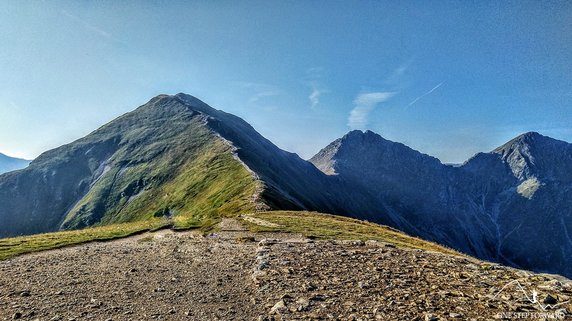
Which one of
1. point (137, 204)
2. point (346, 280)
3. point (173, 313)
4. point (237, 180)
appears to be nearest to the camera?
point (173, 313)

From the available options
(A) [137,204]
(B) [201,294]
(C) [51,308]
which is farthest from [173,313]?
(A) [137,204]

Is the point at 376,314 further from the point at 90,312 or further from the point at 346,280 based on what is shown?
the point at 90,312

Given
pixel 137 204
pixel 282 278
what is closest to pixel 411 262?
pixel 282 278

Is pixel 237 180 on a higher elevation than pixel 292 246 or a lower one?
higher

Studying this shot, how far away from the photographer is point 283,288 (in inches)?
715

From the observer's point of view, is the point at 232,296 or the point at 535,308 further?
the point at 232,296

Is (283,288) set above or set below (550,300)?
below

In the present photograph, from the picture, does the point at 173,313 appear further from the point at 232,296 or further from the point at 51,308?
the point at 51,308

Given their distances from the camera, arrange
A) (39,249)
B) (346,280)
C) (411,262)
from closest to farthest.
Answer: (346,280)
(411,262)
(39,249)

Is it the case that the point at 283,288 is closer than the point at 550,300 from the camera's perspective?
No

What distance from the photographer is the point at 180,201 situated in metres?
136

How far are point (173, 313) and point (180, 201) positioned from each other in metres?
125

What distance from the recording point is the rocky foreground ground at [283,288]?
1509cm

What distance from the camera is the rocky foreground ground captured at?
15.1 metres
